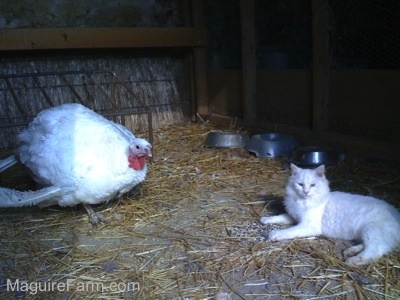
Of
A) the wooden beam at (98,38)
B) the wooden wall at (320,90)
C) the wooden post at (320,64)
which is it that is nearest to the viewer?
the wooden wall at (320,90)

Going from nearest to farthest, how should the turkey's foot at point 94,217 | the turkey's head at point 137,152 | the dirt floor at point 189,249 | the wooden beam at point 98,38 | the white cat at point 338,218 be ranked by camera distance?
the dirt floor at point 189,249
the white cat at point 338,218
the turkey's head at point 137,152
the turkey's foot at point 94,217
the wooden beam at point 98,38

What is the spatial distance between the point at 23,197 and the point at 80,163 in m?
0.41

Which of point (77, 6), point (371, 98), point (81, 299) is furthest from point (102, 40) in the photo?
point (81, 299)

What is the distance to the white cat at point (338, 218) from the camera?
6.75 feet

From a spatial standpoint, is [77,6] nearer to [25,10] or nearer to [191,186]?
[25,10]

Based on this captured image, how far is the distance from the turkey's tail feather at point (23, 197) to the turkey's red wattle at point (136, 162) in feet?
1.57

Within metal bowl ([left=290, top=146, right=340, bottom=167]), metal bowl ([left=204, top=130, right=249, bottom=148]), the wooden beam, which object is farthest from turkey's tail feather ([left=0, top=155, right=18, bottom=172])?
metal bowl ([left=290, top=146, right=340, bottom=167])

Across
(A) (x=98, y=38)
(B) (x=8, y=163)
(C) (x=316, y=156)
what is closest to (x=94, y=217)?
(B) (x=8, y=163)

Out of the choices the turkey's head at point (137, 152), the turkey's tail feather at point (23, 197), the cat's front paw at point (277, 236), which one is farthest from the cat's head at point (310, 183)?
the turkey's tail feather at point (23, 197)

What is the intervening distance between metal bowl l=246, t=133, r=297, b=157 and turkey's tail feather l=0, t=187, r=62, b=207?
221 centimetres

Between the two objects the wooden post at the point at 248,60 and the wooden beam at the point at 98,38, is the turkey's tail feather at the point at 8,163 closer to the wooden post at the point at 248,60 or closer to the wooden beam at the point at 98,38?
the wooden beam at the point at 98,38

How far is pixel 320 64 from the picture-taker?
12.6 feet

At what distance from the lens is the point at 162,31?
16.8ft

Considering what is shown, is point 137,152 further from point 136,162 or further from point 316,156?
point 316,156
